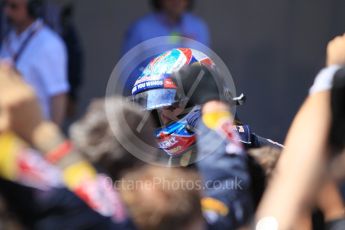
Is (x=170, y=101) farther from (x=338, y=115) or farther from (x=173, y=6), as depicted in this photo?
(x=173, y=6)

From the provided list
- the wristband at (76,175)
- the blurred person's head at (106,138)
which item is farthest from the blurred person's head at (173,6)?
the wristband at (76,175)

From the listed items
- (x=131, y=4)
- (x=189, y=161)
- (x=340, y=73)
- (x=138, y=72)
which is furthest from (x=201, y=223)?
(x=131, y=4)

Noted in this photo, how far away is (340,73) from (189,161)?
39.8 inches

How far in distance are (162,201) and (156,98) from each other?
2.93 ft

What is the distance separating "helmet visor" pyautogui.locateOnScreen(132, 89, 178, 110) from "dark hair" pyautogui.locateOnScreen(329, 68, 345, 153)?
3.28ft

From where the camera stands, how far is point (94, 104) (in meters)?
2.34

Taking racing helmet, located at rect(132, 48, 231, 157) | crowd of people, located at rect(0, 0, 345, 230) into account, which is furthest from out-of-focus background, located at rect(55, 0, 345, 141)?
racing helmet, located at rect(132, 48, 231, 157)

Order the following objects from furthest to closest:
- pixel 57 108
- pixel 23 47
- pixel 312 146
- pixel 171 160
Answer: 1. pixel 57 108
2. pixel 23 47
3. pixel 171 160
4. pixel 312 146

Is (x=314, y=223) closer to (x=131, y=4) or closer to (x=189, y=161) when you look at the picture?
(x=189, y=161)

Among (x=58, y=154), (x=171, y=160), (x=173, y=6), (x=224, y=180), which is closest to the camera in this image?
(x=58, y=154)

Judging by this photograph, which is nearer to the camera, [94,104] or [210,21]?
[94,104]

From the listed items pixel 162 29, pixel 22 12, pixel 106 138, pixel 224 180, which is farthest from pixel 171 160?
pixel 162 29

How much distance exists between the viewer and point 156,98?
2777 millimetres

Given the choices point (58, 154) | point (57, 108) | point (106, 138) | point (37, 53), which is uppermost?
point (58, 154)
